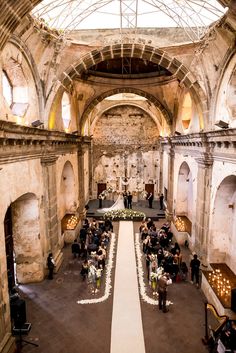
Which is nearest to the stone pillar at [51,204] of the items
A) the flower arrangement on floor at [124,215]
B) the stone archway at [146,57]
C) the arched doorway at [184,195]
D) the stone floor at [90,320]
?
the stone floor at [90,320]

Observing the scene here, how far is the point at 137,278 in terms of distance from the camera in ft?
35.2

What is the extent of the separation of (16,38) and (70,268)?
894cm

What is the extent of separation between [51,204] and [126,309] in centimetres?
496

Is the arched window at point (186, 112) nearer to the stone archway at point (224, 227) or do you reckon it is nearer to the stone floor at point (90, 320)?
the stone archway at point (224, 227)

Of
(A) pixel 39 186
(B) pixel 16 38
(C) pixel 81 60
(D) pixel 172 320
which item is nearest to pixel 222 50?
(C) pixel 81 60

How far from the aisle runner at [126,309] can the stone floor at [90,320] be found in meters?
0.17

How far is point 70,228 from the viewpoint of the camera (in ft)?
48.1

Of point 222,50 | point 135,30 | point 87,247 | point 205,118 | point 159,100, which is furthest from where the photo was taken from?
point 159,100

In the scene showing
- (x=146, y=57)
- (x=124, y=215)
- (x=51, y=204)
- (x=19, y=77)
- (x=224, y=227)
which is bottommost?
(x=124, y=215)

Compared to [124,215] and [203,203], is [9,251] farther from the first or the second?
[124,215]

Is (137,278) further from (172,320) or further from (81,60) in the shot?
(81,60)

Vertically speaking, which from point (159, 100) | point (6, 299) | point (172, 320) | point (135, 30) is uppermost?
point (135, 30)

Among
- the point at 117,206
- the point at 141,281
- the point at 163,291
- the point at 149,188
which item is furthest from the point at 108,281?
the point at 149,188

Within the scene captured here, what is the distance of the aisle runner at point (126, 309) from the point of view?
23.8 ft
